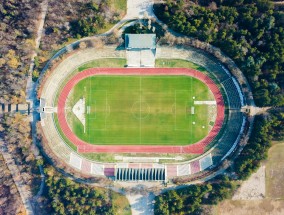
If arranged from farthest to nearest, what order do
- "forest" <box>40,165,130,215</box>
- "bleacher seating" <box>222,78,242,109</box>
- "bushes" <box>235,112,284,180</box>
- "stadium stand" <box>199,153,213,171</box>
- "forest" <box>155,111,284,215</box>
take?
"stadium stand" <box>199,153,213,171</box> < "bleacher seating" <box>222,78,242,109</box> < "forest" <box>40,165,130,215</box> < "forest" <box>155,111,284,215</box> < "bushes" <box>235,112,284,180</box>

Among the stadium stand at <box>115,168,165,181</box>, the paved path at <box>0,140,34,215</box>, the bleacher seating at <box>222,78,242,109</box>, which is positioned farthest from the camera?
the paved path at <box>0,140,34,215</box>

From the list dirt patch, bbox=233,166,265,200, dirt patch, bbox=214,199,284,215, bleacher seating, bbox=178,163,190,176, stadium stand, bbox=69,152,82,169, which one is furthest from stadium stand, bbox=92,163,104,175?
dirt patch, bbox=233,166,265,200

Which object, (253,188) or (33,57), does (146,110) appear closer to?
(33,57)

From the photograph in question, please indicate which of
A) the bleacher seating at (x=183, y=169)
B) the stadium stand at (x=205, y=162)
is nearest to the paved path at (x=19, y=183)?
the bleacher seating at (x=183, y=169)

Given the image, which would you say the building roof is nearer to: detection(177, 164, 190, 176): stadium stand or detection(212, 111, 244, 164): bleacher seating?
detection(212, 111, 244, 164): bleacher seating

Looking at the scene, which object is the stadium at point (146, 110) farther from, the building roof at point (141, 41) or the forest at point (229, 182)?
the forest at point (229, 182)

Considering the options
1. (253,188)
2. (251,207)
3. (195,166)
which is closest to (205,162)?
(195,166)
